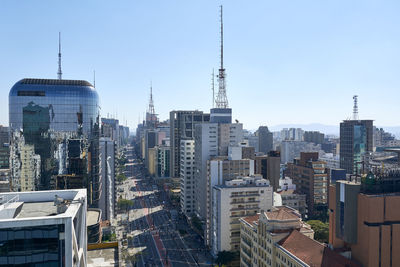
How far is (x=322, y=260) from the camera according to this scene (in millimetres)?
42875

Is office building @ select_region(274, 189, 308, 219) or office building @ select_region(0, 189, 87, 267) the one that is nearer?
office building @ select_region(0, 189, 87, 267)

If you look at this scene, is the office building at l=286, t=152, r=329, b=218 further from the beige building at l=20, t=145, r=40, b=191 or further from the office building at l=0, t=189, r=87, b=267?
the office building at l=0, t=189, r=87, b=267

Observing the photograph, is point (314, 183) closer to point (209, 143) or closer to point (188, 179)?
point (209, 143)

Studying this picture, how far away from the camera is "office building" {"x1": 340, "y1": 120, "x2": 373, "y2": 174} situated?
151000 mm

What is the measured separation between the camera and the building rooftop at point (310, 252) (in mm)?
42463

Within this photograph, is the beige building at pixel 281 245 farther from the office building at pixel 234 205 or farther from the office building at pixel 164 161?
the office building at pixel 164 161

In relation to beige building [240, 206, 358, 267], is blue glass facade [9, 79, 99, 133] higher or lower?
higher

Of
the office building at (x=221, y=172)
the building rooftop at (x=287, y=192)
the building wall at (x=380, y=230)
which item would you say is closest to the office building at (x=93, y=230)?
the office building at (x=221, y=172)

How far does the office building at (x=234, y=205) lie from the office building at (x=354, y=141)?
89.2m

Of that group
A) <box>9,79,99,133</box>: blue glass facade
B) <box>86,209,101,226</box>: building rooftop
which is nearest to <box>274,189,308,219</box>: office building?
<box>86,209,101,226</box>: building rooftop

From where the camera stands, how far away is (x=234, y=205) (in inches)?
2926

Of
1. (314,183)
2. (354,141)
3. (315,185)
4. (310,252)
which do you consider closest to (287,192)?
(314,183)

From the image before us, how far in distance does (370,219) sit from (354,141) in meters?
119

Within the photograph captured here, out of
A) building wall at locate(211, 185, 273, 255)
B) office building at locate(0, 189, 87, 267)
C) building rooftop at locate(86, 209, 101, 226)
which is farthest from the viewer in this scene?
building wall at locate(211, 185, 273, 255)
